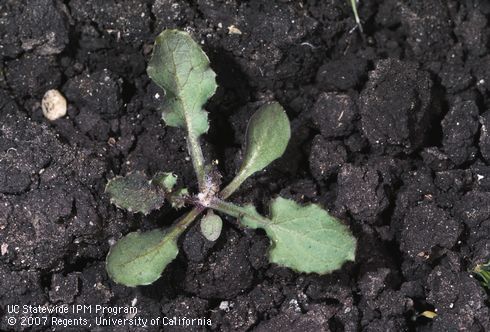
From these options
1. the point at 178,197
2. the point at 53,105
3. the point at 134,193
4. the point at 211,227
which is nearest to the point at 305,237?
the point at 211,227

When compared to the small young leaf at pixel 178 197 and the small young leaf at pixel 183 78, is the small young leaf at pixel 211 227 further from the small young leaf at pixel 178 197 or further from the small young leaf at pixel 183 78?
the small young leaf at pixel 183 78

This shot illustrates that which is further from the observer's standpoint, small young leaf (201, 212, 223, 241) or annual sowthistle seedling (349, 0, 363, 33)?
annual sowthistle seedling (349, 0, 363, 33)

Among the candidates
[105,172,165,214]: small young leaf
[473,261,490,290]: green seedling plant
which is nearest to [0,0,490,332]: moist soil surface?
[473,261,490,290]: green seedling plant

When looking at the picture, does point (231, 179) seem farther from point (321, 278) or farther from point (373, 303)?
point (373, 303)

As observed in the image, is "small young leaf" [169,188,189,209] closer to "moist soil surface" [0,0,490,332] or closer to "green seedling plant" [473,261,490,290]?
"moist soil surface" [0,0,490,332]

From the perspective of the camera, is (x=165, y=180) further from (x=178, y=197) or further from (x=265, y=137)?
(x=265, y=137)

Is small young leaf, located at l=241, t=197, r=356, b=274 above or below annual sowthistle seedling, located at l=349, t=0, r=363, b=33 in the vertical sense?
below

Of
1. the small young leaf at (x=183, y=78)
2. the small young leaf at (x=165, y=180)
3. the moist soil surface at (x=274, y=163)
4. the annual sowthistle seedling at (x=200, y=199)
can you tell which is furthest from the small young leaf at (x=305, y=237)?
the small young leaf at (x=183, y=78)
